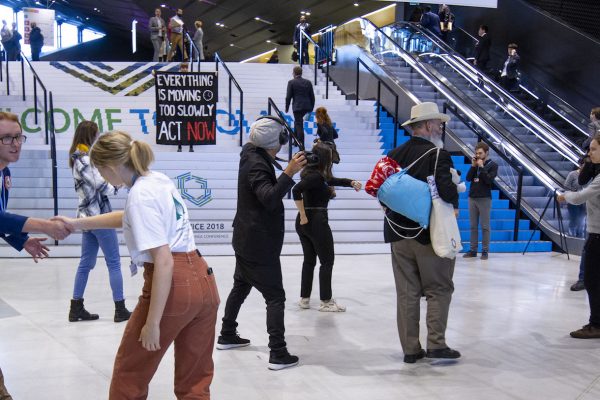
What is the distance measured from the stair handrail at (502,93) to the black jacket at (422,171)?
323 inches

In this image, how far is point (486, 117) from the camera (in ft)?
42.3

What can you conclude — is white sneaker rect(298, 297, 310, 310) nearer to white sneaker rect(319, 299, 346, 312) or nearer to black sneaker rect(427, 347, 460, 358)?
white sneaker rect(319, 299, 346, 312)

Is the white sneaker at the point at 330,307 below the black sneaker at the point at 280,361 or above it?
below

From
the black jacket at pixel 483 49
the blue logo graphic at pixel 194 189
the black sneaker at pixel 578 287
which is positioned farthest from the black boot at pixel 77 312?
the black jacket at pixel 483 49

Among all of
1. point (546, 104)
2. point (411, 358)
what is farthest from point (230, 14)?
point (411, 358)

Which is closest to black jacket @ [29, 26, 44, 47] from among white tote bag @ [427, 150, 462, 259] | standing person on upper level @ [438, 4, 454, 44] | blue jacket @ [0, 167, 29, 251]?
standing person on upper level @ [438, 4, 454, 44]

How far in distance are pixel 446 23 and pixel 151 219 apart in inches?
644

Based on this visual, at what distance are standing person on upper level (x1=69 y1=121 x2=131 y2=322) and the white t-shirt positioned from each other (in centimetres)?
267

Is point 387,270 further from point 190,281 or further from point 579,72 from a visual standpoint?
point 579,72

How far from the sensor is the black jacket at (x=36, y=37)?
2061cm

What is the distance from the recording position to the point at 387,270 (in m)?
7.81

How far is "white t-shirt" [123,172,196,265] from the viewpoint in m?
2.38

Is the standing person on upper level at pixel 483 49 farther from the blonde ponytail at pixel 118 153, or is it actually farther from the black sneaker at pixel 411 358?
the blonde ponytail at pixel 118 153

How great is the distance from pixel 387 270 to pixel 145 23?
104ft
